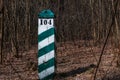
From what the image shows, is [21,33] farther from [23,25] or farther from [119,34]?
[119,34]

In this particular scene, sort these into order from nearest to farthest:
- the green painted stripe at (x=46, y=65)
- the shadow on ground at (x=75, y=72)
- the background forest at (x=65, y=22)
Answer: the green painted stripe at (x=46, y=65) → the shadow on ground at (x=75, y=72) → the background forest at (x=65, y=22)

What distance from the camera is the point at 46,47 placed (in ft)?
23.9

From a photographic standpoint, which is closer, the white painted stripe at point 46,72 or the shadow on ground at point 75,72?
→ the white painted stripe at point 46,72

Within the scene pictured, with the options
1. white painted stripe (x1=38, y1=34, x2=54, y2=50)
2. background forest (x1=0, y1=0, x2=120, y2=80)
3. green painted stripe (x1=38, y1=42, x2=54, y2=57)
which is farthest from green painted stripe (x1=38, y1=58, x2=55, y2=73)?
background forest (x1=0, y1=0, x2=120, y2=80)

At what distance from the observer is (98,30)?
74.3 ft

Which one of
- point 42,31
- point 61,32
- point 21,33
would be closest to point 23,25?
point 21,33

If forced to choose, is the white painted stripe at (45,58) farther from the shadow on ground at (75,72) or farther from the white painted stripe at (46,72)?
the shadow on ground at (75,72)

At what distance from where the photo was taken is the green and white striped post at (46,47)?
23.8ft

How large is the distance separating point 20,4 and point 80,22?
31.9 ft

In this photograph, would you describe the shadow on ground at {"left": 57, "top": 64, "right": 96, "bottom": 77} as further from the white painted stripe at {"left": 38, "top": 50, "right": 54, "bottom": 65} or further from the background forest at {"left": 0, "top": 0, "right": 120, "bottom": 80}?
the background forest at {"left": 0, "top": 0, "right": 120, "bottom": 80}

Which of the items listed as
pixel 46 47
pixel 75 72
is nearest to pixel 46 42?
pixel 46 47

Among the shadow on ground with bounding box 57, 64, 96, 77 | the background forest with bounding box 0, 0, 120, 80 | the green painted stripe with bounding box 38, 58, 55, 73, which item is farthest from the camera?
the background forest with bounding box 0, 0, 120, 80

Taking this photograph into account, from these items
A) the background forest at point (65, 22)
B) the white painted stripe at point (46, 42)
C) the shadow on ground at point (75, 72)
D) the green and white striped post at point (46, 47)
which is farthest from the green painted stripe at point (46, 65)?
the background forest at point (65, 22)

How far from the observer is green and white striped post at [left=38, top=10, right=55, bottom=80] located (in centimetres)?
725
